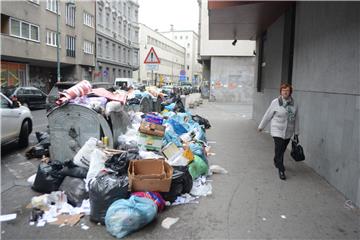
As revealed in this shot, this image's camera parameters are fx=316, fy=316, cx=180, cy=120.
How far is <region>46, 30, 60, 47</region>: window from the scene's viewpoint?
2683 centimetres

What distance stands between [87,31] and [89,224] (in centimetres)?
3444

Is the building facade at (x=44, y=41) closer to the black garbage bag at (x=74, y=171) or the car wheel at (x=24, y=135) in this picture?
the car wheel at (x=24, y=135)

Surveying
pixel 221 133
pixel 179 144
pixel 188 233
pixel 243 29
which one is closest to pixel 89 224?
pixel 188 233

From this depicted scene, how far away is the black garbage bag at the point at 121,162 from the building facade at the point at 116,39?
3370 cm

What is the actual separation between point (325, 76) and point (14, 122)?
283 inches

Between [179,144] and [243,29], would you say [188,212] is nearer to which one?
[179,144]

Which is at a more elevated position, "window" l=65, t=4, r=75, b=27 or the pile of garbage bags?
"window" l=65, t=4, r=75, b=27

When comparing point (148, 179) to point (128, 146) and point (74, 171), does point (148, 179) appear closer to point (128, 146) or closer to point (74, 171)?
point (74, 171)

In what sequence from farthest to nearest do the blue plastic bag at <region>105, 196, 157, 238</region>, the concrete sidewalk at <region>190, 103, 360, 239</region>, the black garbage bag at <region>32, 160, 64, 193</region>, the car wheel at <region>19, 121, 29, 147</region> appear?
the car wheel at <region>19, 121, 29, 147</region> < the black garbage bag at <region>32, 160, 64, 193</region> < the concrete sidewalk at <region>190, 103, 360, 239</region> < the blue plastic bag at <region>105, 196, 157, 238</region>

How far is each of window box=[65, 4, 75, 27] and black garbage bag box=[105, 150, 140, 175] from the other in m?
28.6

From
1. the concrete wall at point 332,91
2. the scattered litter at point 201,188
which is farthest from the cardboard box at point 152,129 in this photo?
the concrete wall at point 332,91

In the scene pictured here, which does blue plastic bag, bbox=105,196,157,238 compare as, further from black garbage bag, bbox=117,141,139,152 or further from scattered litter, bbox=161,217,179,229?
black garbage bag, bbox=117,141,139,152

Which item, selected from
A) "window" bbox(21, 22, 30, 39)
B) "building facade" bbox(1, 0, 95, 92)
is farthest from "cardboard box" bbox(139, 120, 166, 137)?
"window" bbox(21, 22, 30, 39)

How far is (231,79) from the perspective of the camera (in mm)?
31375
